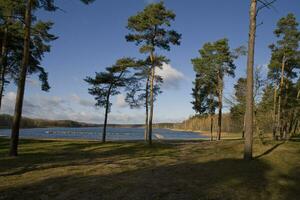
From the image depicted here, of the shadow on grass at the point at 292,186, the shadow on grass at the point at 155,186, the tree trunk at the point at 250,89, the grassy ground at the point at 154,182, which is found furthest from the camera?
the tree trunk at the point at 250,89

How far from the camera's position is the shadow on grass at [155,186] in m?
7.08

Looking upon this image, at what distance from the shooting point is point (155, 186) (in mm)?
7926

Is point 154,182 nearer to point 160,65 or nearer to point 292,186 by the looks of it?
point 292,186

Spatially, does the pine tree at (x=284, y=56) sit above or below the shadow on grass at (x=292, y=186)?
above

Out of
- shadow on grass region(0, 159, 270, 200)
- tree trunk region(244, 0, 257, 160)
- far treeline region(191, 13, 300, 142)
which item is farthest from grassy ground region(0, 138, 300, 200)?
far treeline region(191, 13, 300, 142)

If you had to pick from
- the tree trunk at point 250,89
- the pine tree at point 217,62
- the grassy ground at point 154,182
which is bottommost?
the grassy ground at point 154,182

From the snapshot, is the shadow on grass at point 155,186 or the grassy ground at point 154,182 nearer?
the shadow on grass at point 155,186

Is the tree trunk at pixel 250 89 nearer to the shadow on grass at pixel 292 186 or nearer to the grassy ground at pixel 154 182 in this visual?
the grassy ground at pixel 154 182

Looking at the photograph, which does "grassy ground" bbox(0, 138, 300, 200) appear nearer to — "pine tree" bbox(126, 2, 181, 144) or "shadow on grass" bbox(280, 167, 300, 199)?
"shadow on grass" bbox(280, 167, 300, 199)

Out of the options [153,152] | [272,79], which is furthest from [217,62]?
[153,152]

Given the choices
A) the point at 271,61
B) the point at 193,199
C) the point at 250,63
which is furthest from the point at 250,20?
the point at 271,61

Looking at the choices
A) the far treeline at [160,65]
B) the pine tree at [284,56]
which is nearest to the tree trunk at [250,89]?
the far treeline at [160,65]

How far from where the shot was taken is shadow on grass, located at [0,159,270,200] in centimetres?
708

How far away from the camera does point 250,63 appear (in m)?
13.4
